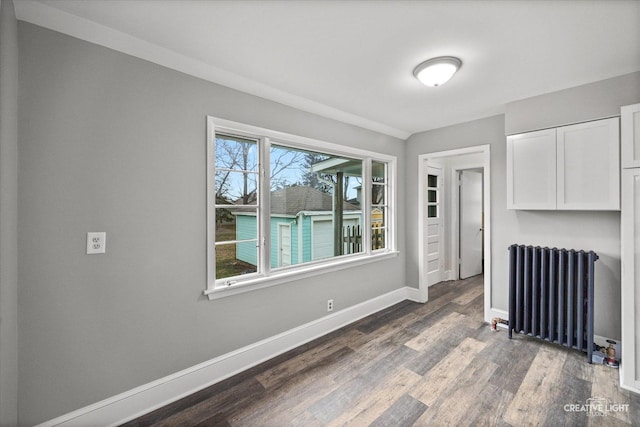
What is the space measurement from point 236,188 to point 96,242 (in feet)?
3.38

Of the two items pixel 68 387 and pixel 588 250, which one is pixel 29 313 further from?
pixel 588 250

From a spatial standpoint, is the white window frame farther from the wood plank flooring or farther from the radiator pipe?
the radiator pipe

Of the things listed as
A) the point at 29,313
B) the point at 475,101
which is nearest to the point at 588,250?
the point at 475,101

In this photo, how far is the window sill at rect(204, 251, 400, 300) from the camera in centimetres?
215

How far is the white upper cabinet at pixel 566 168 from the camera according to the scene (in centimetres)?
227

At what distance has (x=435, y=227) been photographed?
4.76 m

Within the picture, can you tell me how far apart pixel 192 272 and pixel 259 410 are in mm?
1059

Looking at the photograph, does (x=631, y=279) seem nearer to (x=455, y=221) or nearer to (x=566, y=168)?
(x=566, y=168)

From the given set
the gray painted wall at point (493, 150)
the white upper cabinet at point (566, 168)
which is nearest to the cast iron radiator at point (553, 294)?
the gray painted wall at point (493, 150)

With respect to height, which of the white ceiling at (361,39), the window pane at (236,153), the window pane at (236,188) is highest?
the white ceiling at (361,39)

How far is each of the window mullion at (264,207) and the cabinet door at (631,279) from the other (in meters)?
2.76

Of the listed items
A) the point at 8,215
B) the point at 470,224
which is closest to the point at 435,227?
the point at 470,224

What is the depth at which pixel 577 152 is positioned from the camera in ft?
7.95

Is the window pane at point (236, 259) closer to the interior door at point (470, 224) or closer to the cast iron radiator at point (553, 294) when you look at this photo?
the cast iron radiator at point (553, 294)
